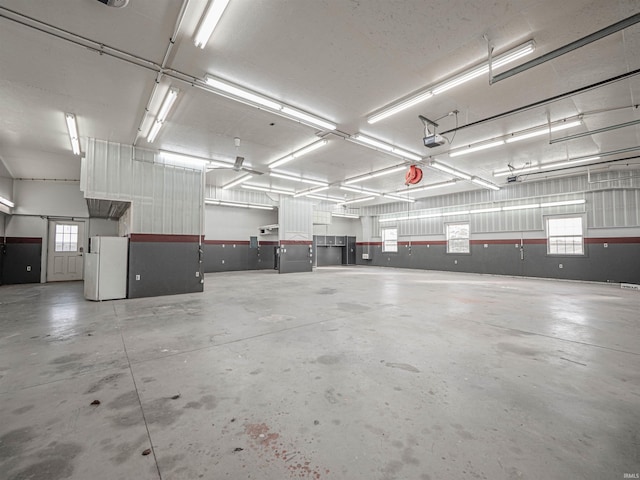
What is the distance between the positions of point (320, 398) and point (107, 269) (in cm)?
716

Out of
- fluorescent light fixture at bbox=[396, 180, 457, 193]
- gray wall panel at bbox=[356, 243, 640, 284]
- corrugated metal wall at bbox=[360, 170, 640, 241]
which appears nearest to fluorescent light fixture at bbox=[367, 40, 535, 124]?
fluorescent light fixture at bbox=[396, 180, 457, 193]

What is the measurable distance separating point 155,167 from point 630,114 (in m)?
11.8

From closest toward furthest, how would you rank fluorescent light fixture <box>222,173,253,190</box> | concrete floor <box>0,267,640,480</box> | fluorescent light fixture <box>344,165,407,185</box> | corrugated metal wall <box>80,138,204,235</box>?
1. concrete floor <box>0,267,640,480</box>
2. corrugated metal wall <box>80,138,204,235</box>
3. fluorescent light fixture <box>344,165,407,185</box>
4. fluorescent light fixture <box>222,173,253,190</box>

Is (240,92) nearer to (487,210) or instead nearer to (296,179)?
(296,179)

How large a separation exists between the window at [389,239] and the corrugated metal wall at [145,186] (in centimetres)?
1381

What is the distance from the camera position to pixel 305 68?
462 cm

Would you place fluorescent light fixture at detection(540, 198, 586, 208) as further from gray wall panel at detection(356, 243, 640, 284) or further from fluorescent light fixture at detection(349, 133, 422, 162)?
fluorescent light fixture at detection(349, 133, 422, 162)

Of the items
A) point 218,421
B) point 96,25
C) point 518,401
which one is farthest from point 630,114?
point 96,25

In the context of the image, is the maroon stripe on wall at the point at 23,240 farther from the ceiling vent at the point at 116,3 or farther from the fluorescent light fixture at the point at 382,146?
the fluorescent light fixture at the point at 382,146

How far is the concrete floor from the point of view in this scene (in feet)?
→ 5.61

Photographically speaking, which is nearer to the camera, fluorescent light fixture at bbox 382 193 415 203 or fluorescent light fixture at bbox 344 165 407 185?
fluorescent light fixture at bbox 344 165 407 185

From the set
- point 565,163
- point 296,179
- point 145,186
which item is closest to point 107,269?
point 145,186

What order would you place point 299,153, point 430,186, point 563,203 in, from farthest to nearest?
point 430,186 < point 563,203 < point 299,153

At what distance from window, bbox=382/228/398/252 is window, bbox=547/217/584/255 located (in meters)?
8.38
